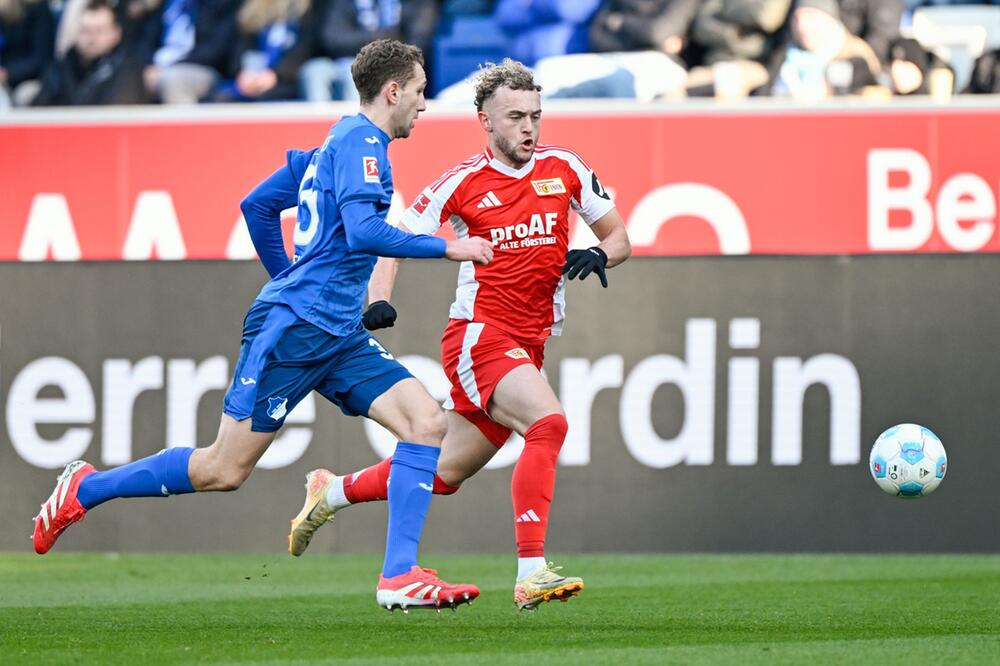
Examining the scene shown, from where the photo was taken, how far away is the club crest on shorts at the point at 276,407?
632cm

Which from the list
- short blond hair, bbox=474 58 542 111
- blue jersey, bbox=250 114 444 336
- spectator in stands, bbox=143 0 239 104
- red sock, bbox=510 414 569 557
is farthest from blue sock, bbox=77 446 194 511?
spectator in stands, bbox=143 0 239 104

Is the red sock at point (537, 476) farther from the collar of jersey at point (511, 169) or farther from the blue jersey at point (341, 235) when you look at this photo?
the collar of jersey at point (511, 169)

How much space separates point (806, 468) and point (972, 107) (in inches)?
138

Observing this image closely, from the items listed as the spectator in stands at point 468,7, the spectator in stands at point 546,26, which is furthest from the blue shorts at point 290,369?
the spectator in stands at point 468,7

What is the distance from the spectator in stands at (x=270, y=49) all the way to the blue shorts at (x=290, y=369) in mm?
6986

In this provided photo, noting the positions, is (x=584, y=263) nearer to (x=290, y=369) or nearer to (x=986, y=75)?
(x=290, y=369)

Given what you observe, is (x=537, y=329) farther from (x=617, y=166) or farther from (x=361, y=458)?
(x=617, y=166)

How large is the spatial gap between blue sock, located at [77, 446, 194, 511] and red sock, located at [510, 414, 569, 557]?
1.21 m

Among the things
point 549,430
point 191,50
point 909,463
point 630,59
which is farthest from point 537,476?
point 191,50

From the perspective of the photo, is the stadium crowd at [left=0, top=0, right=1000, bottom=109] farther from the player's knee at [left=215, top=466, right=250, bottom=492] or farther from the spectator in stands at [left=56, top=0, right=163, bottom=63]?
the player's knee at [left=215, top=466, right=250, bottom=492]

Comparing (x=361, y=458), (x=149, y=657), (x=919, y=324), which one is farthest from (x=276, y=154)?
(x=149, y=657)

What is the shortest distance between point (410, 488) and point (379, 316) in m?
0.63

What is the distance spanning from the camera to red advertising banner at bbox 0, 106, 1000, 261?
39.2 ft

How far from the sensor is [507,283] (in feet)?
22.7
